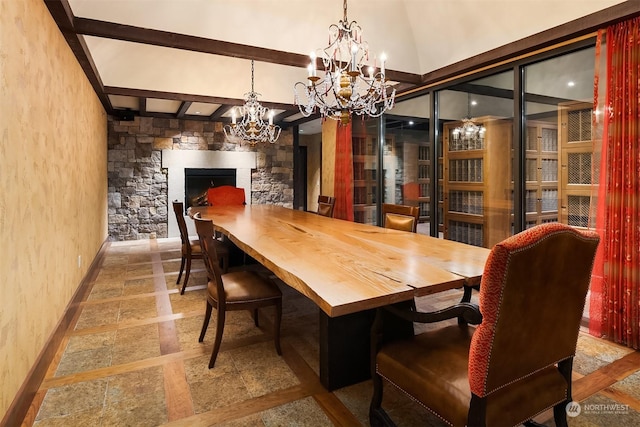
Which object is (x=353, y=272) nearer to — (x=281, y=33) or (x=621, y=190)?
(x=621, y=190)

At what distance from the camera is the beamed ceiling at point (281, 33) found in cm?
286

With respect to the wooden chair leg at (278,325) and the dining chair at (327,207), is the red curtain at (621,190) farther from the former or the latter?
the dining chair at (327,207)

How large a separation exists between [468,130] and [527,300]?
3.48 metres

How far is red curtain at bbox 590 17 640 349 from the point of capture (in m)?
2.51

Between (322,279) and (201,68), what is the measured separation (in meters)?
4.23

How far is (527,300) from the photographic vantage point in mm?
1185

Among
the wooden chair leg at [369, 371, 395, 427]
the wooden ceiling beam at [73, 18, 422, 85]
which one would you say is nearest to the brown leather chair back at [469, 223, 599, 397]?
the wooden chair leg at [369, 371, 395, 427]

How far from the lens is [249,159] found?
7758mm

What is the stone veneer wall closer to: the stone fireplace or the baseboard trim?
the stone fireplace

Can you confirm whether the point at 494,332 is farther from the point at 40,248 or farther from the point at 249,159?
the point at 249,159

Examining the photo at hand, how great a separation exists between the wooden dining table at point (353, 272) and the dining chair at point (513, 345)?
0.17 m

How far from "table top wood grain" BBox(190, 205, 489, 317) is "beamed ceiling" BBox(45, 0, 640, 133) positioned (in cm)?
170

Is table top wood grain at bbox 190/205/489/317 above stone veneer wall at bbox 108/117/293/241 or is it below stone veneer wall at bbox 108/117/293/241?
below

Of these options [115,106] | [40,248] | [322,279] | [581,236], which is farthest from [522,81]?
[115,106]
